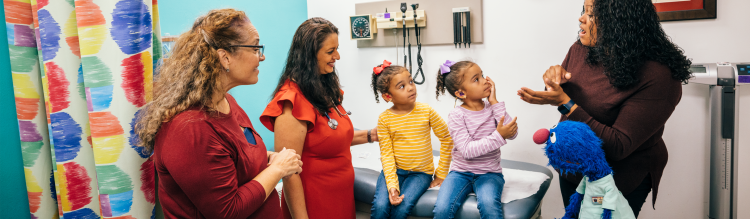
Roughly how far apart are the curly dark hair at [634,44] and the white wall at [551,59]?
106 centimetres

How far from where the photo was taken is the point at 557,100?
1.48 metres

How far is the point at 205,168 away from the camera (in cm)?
97

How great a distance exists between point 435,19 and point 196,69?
199 centimetres

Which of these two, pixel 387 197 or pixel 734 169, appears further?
pixel 734 169

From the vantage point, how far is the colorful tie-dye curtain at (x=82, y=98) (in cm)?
124

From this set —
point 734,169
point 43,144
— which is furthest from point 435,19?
point 43,144

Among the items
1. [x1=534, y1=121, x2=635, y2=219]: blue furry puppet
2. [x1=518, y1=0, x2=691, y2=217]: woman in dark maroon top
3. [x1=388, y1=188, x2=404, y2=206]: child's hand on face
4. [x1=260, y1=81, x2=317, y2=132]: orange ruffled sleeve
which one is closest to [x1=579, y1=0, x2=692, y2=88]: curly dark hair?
[x1=518, y1=0, x2=691, y2=217]: woman in dark maroon top

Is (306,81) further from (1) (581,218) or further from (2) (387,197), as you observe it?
(1) (581,218)

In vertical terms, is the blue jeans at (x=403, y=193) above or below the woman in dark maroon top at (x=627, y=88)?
below

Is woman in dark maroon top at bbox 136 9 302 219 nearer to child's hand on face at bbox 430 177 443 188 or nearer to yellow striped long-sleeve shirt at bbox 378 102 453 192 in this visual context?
yellow striped long-sleeve shirt at bbox 378 102 453 192

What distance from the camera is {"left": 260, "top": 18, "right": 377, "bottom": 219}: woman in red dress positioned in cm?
143

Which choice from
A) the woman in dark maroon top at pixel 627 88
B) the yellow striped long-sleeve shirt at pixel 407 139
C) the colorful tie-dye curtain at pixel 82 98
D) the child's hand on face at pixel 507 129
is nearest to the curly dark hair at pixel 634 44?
the woman in dark maroon top at pixel 627 88

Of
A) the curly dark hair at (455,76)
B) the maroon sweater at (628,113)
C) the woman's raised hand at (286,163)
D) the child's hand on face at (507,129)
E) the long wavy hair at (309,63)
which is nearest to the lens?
the woman's raised hand at (286,163)

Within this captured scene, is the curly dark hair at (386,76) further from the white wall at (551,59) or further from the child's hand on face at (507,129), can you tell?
the white wall at (551,59)
